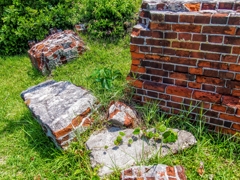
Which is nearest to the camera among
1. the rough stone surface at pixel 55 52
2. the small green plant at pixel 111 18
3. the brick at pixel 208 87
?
the brick at pixel 208 87

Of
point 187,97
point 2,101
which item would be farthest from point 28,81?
point 187,97

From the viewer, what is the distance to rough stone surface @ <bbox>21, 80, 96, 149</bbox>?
2.45m

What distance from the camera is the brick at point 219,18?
2.06 metres

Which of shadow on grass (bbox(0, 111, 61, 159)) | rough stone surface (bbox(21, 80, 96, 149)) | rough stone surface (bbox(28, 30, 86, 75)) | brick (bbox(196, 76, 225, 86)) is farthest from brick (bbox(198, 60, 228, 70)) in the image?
rough stone surface (bbox(28, 30, 86, 75))

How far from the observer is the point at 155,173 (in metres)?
1.98

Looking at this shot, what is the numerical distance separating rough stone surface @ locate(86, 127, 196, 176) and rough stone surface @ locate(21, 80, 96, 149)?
0.76ft

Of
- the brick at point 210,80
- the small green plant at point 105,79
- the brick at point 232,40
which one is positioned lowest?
the small green plant at point 105,79

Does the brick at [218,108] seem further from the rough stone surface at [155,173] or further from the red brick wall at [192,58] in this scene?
the rough stone surface at [155,173]

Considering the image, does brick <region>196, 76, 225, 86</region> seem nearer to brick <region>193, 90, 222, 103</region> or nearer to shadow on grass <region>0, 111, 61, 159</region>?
brick <region>193, 90, 222, 103</region>

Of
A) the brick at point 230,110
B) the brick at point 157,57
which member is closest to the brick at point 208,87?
the brick at point 230,110

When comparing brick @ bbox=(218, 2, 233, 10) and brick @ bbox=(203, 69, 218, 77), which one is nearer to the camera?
brick @ bbox=(218, 2, 233, 10)

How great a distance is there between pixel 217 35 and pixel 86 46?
289cm

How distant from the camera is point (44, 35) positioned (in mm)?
5234

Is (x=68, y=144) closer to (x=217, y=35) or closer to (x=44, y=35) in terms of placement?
(x=217, y=35)
